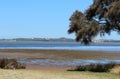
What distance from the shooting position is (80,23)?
30516 millimetres

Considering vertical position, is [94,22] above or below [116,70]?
above

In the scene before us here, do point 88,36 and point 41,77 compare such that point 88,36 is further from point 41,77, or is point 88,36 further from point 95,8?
point 41,77

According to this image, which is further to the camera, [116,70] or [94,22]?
[94,22]

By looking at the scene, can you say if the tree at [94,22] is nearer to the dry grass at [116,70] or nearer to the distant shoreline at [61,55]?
the dry grass at [116,70]

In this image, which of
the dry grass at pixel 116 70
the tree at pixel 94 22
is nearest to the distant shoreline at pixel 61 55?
the tree at pixel 94 22

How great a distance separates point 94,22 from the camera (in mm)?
29750

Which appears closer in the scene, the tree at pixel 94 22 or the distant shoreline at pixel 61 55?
the tree at pixel 94 22

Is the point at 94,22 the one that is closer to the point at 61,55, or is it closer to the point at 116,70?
the point at 116,70

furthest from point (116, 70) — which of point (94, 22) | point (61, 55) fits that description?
point (61, 55)

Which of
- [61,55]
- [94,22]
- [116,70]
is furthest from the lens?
[61,55]

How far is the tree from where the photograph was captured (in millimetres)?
29428

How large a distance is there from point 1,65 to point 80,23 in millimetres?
6540

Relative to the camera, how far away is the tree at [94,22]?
2943cm

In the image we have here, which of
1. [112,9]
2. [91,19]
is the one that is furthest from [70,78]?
[91,19]
